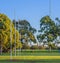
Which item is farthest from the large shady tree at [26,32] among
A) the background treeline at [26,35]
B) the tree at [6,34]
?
the tree at [6,34]

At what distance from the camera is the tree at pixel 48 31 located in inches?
3209

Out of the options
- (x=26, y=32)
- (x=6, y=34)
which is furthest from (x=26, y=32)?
(x=6, y=34)

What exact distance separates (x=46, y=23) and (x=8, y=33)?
24300 millimetres

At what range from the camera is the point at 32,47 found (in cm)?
8638

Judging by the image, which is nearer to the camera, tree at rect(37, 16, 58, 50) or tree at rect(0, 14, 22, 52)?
tree at rect(0, 14, 22, 52)

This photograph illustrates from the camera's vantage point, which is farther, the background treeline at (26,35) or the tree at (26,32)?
the tree at (26,32)

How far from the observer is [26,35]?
9175 cm

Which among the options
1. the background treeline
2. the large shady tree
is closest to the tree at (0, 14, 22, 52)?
the background treeline

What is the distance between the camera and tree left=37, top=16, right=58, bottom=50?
81500 millimetres

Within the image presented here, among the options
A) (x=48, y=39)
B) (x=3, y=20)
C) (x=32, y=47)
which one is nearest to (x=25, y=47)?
(x=32, y=47)

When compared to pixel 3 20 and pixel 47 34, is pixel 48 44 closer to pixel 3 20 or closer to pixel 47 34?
pixel 47 34

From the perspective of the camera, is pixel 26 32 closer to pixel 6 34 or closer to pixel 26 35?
pixel 26 35

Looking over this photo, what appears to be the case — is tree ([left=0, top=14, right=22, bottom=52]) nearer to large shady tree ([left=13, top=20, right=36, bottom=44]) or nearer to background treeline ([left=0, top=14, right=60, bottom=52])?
background treeline ([left=0, top=14, right=60, bottom=52])

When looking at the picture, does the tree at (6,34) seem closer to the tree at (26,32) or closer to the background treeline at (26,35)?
the background treeline at (26,35)
